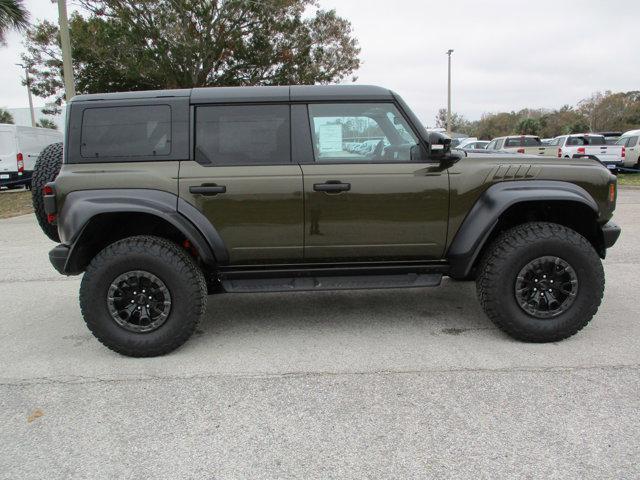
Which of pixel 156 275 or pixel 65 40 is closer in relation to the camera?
pixel 156 275

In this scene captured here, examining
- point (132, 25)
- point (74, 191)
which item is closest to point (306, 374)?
point (74, 191)

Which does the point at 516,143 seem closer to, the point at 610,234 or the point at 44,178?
the point at 610,234

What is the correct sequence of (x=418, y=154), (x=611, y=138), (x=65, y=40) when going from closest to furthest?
1. (x=418, y=154)
2. (x=65, y=40)
3. (x=611, y=138)

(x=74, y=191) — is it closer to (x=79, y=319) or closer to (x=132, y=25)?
(x=79, y=319)

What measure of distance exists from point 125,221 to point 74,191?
0.41 metres

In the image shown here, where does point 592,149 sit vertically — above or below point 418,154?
above

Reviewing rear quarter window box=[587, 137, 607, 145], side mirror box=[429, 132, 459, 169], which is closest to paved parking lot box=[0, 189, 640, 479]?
side mirror box=[429, 132, 459, 169]

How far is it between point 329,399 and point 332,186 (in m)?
1.46

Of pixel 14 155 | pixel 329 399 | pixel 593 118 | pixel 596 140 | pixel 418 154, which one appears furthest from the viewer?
pixel 593 118

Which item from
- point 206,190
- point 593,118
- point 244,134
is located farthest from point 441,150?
point 593,118

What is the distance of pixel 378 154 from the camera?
12.5ft

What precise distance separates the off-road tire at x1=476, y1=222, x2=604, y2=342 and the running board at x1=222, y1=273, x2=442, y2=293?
0.44 metres

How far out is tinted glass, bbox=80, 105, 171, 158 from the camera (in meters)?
3.67

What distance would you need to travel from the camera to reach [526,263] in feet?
12.1
